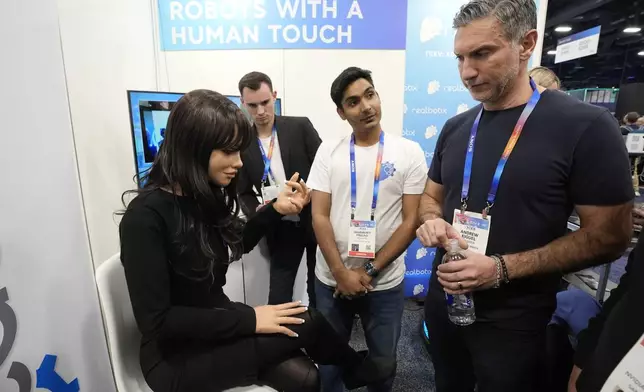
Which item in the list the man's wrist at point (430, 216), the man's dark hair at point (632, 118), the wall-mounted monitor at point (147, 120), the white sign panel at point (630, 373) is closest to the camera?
the white sign panel at point (630, 373)

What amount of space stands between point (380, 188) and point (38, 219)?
1287 millimetres

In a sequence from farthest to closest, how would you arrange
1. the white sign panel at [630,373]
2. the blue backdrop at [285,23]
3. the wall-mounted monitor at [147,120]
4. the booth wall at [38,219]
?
the blue backdrop at [285,23] → the wall-mounted monitor at [147,120] → the booth wall at [38,219] → the white sign panel at [630,373]

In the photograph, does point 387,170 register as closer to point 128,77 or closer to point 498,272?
point 498,272

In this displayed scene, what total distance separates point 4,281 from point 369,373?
1281 mm

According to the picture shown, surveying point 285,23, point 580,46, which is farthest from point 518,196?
point 580,46

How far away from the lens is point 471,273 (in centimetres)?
103

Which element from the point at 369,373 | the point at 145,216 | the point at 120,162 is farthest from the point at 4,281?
the point at 120,162

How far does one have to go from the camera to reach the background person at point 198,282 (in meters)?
0.99

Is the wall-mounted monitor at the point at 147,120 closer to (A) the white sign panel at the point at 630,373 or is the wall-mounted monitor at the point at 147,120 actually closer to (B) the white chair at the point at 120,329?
(B) the white chair at the point at 120,329

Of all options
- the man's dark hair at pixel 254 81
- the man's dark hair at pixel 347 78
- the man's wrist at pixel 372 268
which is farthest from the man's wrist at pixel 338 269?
the man's dark hair at pixel 254 81

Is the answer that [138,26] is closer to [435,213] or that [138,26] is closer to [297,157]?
[297,157]

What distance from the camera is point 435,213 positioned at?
4.52 feet

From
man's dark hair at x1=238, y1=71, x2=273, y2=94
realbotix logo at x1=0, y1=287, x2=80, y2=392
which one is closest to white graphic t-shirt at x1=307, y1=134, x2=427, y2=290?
man's dark hair at x1=238, y1=71, x2=273, y2=94

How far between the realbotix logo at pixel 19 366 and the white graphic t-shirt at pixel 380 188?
3.60 ft
